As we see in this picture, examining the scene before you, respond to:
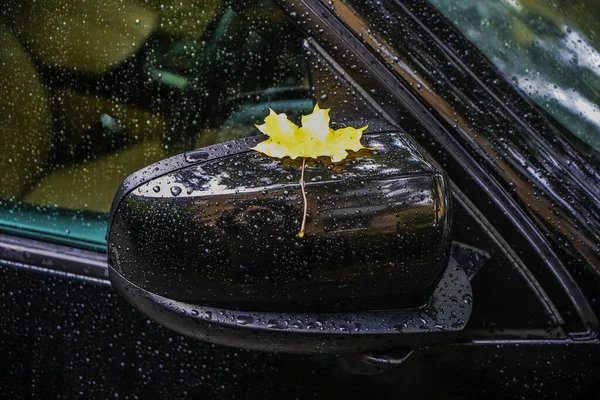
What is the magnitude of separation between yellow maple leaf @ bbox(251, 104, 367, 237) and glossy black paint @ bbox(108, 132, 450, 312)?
3 centimetres

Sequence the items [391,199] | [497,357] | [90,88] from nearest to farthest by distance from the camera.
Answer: [391,199] → [497,357] → [90,88]

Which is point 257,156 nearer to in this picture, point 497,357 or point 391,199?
point 391,199

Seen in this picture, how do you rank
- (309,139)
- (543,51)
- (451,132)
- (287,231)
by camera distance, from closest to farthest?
(287,231) < (309,139) < (451,132) < (543,51)

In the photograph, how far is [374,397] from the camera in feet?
4.69

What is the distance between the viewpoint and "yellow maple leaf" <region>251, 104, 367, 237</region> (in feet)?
3.83

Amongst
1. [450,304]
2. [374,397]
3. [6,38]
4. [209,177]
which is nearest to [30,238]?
[6,38]

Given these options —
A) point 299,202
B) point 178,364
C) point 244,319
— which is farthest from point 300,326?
point 178,364

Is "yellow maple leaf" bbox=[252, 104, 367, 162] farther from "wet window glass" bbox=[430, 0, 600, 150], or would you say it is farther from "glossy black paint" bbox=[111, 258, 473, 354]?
"wet window glass" bbox=[430, 0, 600, 150]

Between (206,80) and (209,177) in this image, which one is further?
(206,80)

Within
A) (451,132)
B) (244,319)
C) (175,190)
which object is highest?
(451,132)

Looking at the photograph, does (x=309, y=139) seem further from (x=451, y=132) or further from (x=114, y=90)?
(x=114, y=90)

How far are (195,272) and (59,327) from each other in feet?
2.03

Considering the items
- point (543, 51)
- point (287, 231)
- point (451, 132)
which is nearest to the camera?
point (287, 231)

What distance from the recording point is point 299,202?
3.49ft
